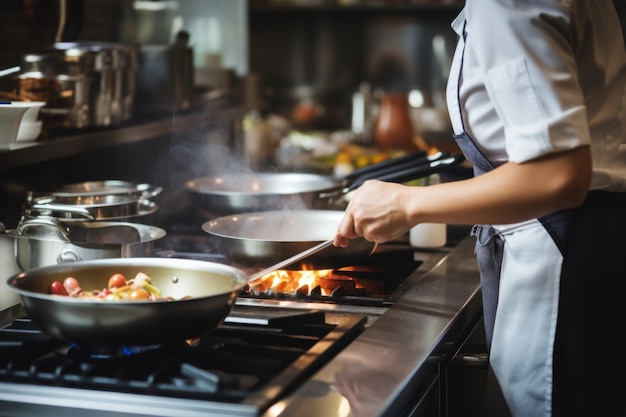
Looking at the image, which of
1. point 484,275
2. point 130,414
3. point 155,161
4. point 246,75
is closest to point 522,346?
point 484,275

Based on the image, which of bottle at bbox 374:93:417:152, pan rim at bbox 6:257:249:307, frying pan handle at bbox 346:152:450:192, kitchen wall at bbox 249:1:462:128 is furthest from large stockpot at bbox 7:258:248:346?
kitchen wall at bbox 249:1:462:128

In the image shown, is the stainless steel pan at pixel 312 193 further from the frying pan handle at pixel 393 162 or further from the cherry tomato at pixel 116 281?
the cherry tomato at pixel 116 281

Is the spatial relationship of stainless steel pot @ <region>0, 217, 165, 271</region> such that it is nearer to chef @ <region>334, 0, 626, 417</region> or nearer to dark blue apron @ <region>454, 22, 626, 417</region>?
chef @ <region>334, 0, 626, 417</region>

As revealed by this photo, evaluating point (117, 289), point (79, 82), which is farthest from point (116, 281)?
point (79, 82)

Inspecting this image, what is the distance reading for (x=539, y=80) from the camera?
3.98 ft

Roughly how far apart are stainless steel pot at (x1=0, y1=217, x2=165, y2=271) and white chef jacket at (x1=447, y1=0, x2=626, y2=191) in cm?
62

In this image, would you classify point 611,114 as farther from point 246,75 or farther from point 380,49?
point 380,49

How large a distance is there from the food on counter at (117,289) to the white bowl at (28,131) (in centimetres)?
66

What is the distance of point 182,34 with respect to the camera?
3.20 metres

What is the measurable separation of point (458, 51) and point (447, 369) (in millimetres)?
561

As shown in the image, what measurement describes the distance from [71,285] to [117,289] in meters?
0.07

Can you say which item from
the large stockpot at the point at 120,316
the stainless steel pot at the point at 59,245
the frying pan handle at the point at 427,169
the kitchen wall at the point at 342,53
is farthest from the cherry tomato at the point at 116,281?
the kitchen wall at the point at 342,53

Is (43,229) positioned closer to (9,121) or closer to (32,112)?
(9,121)

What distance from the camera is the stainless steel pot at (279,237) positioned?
1656 mm
